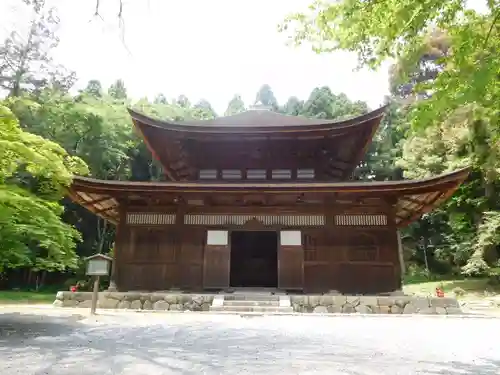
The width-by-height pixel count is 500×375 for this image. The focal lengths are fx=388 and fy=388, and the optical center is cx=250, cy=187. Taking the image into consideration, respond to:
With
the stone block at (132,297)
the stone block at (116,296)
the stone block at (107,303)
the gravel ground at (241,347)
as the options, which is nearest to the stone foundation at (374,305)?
the gravel ground at (241,347)

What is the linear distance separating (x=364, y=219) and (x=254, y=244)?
7578 millimetres

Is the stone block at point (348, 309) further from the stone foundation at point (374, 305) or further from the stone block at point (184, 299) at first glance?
the stone block at point (184, 299)

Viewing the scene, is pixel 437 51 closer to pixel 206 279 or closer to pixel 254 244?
pixel 254 244

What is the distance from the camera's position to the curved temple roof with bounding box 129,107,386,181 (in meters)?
14.1

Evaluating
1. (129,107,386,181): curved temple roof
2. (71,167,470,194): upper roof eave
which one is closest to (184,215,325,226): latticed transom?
(71,167,470,194): upper roof eave

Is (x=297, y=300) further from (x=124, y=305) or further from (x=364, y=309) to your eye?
(x=124, y=305)

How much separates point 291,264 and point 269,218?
1.73 meters

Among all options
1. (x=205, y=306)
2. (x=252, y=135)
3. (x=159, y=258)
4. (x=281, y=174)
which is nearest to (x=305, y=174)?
(x=281, y=174)

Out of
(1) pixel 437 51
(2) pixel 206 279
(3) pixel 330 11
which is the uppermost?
(1) pixel 437 51

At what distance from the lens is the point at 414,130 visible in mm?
4449

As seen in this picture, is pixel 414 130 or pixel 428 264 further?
pixel 428 264

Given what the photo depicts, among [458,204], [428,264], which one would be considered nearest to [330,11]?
[458,204]

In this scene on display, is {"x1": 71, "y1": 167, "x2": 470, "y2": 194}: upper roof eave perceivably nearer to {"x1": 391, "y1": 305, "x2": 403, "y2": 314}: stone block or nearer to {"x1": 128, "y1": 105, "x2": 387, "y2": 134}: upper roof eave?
{"x1": 128, "y1": 105, "x2": 387, "y2": 134}: upper roof eave

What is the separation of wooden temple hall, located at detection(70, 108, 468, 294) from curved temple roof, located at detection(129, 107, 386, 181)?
0.05 meters
